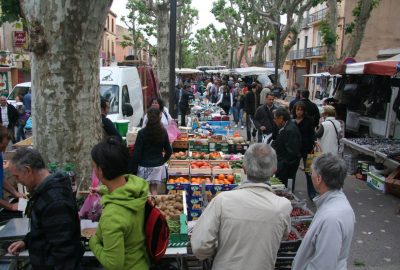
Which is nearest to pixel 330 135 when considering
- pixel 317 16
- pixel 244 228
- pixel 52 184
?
pixel 244 228

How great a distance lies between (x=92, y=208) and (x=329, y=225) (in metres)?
2.07

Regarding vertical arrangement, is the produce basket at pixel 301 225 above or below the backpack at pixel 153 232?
below

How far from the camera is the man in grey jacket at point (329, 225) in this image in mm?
2471

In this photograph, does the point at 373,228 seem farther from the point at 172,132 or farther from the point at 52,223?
the point at 52,223

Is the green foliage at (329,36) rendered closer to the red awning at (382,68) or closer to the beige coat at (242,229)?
the red awning at (382,68)

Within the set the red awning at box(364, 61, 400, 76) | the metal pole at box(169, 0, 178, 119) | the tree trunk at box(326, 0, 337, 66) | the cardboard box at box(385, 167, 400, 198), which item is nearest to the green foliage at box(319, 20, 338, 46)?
the tree trunk at box(326, 0, 337, 66)

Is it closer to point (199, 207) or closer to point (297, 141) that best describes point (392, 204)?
point (297, 141)

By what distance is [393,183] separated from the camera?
7.63 meters

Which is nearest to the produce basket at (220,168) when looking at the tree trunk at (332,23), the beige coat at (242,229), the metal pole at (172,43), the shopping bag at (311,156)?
the shopping bag at (311,156)

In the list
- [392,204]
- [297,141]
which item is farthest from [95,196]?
[392,204]

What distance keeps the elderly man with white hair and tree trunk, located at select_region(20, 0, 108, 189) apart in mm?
2262

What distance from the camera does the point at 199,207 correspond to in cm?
542

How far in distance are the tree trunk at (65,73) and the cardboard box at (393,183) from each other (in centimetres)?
603

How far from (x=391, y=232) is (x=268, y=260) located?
4274mm
